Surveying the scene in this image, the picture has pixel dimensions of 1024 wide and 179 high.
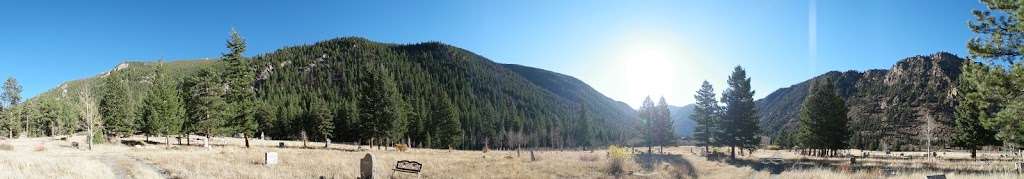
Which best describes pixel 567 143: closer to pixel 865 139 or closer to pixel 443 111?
pixel 443 111

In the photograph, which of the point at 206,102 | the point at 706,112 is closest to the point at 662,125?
the point at 706,112

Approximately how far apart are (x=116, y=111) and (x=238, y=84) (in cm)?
3484

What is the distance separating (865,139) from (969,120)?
96322 mm

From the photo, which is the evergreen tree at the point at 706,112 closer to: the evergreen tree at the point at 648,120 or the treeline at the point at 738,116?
the treeline at the point at 738,116

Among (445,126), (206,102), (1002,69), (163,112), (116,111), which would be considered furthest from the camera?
(445,126)

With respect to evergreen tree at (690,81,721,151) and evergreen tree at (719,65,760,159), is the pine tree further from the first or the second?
evergreen tree at (719,65,760,159)

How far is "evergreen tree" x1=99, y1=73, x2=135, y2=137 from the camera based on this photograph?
78.9m

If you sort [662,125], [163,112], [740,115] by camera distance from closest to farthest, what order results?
1. [740,115]
2. [163,112]
3. [662,125]

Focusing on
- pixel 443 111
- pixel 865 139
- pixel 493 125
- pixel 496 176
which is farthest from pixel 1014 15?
pixel 865 139

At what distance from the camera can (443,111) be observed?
93500 millimetres

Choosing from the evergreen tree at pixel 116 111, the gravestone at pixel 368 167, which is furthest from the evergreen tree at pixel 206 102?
the gravestone at pixel 368 167

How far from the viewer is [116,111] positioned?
263ft

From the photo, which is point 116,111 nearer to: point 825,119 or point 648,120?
point 648,120

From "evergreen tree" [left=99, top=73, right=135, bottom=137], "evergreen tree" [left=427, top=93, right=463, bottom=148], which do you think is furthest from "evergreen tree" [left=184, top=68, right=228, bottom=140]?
"evergreen tree" [left=427, top=93, right=463, bottom=148]
